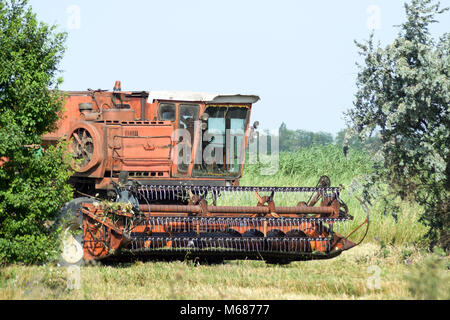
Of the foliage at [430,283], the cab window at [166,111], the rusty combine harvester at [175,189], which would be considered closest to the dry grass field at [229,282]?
the foliage at [430,283]

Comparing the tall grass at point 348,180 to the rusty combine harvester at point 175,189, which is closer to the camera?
the rusty combine harvester at point 175,189

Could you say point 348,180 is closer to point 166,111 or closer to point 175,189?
point 166,111

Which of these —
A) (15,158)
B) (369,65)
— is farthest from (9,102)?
(369,65)

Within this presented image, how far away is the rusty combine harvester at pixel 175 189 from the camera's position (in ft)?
32.4

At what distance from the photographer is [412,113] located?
10383 millimetres

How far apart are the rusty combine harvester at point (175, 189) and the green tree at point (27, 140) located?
0.55m

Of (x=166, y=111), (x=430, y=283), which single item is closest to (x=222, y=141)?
(x=166, y=111)

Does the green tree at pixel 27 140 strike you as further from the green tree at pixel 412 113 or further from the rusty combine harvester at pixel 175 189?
the green tree at pixel 412 113

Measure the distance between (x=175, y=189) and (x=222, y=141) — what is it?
1.86 m

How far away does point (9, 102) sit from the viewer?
329 inches

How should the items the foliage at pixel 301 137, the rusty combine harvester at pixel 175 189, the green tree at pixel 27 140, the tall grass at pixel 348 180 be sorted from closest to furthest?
1. the green tree at pixel 27 140
2. the rusty combine harvester at pixel 175 189
3. the tall grass at pixel 348 180
4. the foliage at pixel 301 137

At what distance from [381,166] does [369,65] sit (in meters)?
1.77

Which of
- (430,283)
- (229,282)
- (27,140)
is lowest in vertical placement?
(229,282)

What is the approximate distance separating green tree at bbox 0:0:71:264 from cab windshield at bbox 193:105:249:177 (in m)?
3.48
